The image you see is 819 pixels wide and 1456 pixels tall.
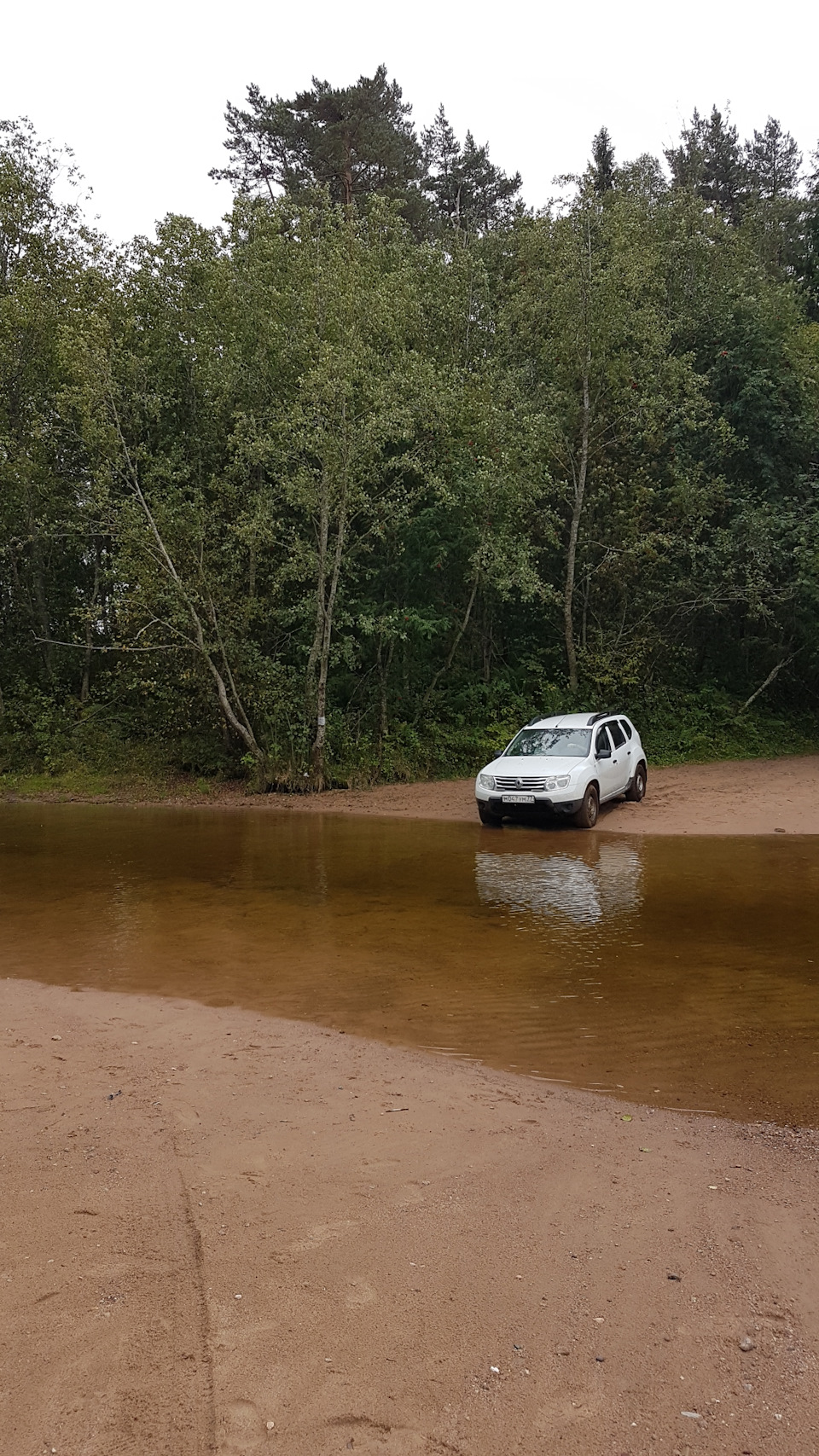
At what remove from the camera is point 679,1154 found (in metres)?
4.62

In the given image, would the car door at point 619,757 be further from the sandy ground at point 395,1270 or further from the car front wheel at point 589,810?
the sandy ground at point 395,1270

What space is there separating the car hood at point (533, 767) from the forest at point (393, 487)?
228 inches

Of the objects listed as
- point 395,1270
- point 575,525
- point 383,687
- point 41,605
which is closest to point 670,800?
point 383,687

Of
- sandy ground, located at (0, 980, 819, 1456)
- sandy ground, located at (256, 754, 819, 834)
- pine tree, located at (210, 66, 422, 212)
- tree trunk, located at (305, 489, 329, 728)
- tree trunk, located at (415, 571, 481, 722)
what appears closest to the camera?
sandy ground, located at (0, 980, 819, 1456)

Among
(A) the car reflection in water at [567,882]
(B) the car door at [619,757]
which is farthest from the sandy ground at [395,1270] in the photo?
(B) the car door at [619,757]

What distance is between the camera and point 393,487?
20672 mm

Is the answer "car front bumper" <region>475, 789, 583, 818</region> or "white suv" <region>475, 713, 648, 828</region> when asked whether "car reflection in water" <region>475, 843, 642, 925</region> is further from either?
Result: "white suv" <region>475, 713, 648, 828</region>

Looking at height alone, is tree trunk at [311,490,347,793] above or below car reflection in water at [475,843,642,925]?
above

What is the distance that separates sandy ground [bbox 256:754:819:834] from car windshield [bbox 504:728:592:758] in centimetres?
131

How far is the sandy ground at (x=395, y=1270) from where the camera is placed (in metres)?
2.93

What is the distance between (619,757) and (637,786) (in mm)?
1202

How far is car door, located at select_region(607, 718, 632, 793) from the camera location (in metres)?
16.3

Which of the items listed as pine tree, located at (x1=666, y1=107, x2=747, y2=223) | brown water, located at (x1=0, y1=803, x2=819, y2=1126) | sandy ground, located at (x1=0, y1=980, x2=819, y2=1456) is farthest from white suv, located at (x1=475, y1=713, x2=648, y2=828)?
pine tree, located at (x1=666, y1=107, x2=747, y2=223)

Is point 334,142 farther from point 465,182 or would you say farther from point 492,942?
point 492,942
